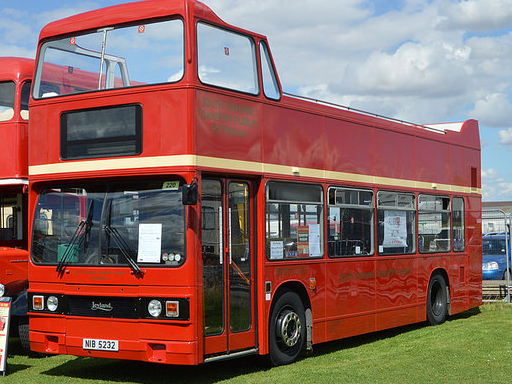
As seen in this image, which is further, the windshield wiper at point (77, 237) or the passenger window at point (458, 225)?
the passenger window at point (458, 225)

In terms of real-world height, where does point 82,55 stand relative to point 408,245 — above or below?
above

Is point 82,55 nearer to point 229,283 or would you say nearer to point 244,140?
point 244,140

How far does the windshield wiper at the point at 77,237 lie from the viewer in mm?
10008

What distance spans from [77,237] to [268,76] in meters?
3.33

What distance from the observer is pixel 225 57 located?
10.2 m

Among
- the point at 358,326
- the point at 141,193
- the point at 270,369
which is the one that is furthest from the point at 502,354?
the point at 141,193

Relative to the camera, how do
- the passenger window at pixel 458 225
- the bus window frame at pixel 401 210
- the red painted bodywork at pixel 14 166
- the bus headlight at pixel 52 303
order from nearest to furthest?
the bus headlight at pixel 52 303
the red painted bodywork at pixel 14 166
the bus window frame at pixel 401 210
the passenger window at pixel 458 225

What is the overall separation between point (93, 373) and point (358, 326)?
170 inches

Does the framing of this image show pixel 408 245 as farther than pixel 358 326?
Yes

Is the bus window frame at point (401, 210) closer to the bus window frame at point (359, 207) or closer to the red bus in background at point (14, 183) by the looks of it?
the bus window frame at point (359, 207)

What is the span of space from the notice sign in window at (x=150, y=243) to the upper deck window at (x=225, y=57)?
1.87 meters

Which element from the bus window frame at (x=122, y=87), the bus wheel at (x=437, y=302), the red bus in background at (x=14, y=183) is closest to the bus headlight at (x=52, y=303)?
the red bus in background at (x=14, y=183)

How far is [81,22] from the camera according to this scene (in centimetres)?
1065

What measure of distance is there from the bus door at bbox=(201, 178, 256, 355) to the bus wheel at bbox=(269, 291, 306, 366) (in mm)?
508
